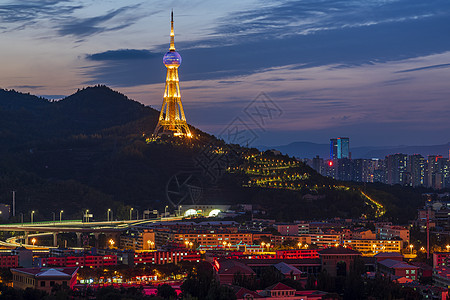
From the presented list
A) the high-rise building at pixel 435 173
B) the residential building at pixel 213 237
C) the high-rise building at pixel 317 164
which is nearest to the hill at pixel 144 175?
the residential building at pixel 213 237

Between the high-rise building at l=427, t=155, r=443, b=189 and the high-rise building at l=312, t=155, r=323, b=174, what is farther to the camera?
the high-rise building at l=312, t=155, r=323, b=174

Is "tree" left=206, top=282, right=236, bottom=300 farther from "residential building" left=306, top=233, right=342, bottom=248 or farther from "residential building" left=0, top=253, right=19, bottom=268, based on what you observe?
"residential building" left=306, top=233, right=342, bottom=248

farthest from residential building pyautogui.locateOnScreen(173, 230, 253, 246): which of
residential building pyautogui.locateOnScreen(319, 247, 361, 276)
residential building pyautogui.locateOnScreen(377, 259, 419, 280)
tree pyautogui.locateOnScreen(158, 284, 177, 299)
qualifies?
tree pyautogui.locateOnScreen(158, 284, 177, 299)

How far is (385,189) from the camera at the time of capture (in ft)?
196

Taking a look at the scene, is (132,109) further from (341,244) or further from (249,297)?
(249,297)

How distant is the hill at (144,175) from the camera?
164ft

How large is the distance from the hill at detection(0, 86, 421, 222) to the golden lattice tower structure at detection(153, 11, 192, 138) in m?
0.87

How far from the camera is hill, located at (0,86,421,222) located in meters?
50.0

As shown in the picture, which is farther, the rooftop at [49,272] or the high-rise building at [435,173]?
the high-rise building at [435,173]

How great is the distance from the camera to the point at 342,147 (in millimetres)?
81500

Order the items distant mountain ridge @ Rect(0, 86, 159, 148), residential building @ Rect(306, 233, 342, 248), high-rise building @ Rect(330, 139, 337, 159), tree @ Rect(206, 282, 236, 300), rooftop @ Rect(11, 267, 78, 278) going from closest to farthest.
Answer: tree @ Rect(206, 282, 236, 300)
rooftop @ Rect(11, 267, 78, 278)
residential building @ Rect(306, 233, 342, 248)
distant mountain ridge @ Rect(0, 86, 159, 148)
high-rise building @ Rect(330, 139, 337, 159)

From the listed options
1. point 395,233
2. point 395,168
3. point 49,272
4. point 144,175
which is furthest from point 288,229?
point 395,168

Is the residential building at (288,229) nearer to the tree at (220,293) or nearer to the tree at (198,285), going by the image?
the tree at (198,285)

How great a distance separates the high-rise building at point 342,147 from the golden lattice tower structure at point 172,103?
2391 cm
